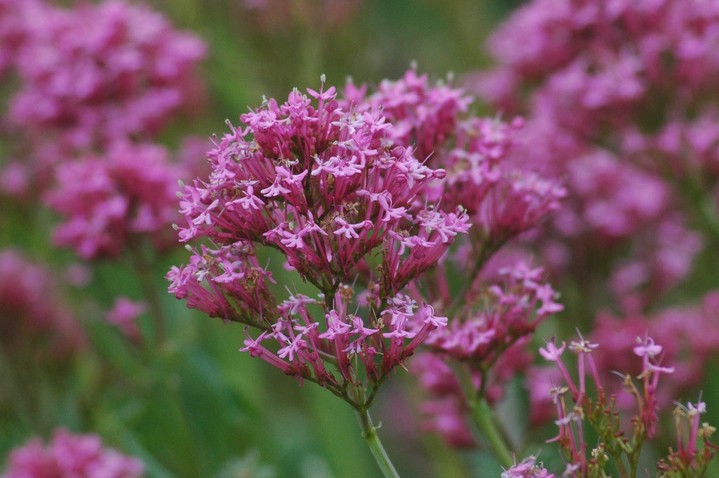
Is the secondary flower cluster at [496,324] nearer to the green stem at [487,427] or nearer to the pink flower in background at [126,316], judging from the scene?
the green stem at [487,427]

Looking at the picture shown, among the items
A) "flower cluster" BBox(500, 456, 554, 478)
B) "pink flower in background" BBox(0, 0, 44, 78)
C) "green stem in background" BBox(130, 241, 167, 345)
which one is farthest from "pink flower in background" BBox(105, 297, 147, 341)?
"flower cluster" BBox(500, 456, 554, 478)

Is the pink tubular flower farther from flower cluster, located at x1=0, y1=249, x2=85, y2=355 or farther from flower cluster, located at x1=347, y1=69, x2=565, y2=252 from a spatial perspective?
flower cluster, located at x1=347, y1=69, x2=565, y2=252

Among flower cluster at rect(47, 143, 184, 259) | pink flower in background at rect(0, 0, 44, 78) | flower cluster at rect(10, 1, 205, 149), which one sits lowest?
flower cluster at rect(47, 143, 184, 259)

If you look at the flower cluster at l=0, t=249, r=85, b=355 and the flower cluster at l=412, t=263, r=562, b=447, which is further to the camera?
the flower cluster at l=0, t=249, r=85, b=355

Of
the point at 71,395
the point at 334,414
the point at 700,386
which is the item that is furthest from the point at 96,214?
the point at 700,386

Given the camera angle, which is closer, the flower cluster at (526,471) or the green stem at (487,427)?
the flower cluster at (526,471)

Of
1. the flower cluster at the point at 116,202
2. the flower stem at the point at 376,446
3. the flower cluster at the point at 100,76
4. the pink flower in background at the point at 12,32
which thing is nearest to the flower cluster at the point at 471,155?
the flower stem at the point at 376,446

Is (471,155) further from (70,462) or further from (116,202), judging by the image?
(70,462)
